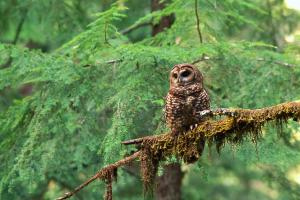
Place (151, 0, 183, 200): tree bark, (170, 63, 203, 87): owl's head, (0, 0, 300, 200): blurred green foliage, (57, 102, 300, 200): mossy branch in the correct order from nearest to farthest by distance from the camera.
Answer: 1. (57, 102, 300, 200): mossy branch
2. (170, 63, 203, 87): owl's head
3. (0, 0, 300, 200): blurred green foliage
4. (151, 0, 183, 200): tree bark

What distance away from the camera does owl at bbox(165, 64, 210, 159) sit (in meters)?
3.79

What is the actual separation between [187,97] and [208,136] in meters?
0.31

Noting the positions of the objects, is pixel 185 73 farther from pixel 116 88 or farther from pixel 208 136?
pixel 116 88

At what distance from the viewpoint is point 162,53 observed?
5000 millimetres

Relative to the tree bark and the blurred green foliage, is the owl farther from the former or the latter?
the tree bark

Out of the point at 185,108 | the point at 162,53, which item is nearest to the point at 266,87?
the point at 162,53

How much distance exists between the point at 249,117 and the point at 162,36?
→ 281cm

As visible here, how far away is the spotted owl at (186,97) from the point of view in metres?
3.79

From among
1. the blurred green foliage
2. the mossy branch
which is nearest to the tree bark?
the blurred green foliage

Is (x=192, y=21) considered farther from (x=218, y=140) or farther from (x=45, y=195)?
(x=45, y=195)

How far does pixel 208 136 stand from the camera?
11.9ft

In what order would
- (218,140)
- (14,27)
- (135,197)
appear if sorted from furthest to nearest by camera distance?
1. (135,197)
2. (14,27)
3. (218,140)

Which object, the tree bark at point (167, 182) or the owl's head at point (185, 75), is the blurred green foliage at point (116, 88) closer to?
the owl's head at point (185, 75)

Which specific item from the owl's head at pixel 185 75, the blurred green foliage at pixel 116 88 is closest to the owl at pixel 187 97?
the owl's head at pixel 185 75
